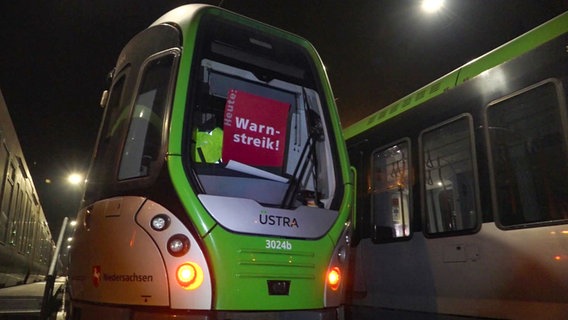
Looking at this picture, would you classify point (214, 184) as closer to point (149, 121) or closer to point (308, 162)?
point (149, 121)

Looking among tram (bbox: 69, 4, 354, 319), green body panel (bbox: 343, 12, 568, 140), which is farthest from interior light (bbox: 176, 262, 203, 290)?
green body panel (bbox: 343, 12, 568, 140)

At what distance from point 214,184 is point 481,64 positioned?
3087 millimetres

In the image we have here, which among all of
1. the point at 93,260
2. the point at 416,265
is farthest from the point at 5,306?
the point at 416,265

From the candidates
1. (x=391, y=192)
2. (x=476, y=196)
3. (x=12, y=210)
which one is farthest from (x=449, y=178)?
(x=12, y=210)

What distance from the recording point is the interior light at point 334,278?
3795 mm

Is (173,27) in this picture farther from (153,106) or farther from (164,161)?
(164,161)

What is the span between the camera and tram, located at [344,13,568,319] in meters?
4.00

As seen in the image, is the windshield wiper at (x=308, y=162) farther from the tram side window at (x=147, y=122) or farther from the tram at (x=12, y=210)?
the tram at (x=12, y=210)

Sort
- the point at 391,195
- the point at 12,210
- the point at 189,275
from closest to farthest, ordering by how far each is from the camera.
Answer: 1. the point at 189,275
2. the point at 391,195
3. the point at 12,210

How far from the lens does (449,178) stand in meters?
5.20

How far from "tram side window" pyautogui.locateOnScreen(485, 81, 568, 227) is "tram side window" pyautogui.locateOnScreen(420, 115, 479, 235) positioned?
30 centimetres

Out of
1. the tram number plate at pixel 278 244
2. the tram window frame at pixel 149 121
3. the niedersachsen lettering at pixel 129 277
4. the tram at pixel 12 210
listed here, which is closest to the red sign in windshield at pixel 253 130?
the tram window frame at pixel 149 121

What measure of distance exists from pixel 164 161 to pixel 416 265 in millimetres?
3096

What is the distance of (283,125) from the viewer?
4.25m
